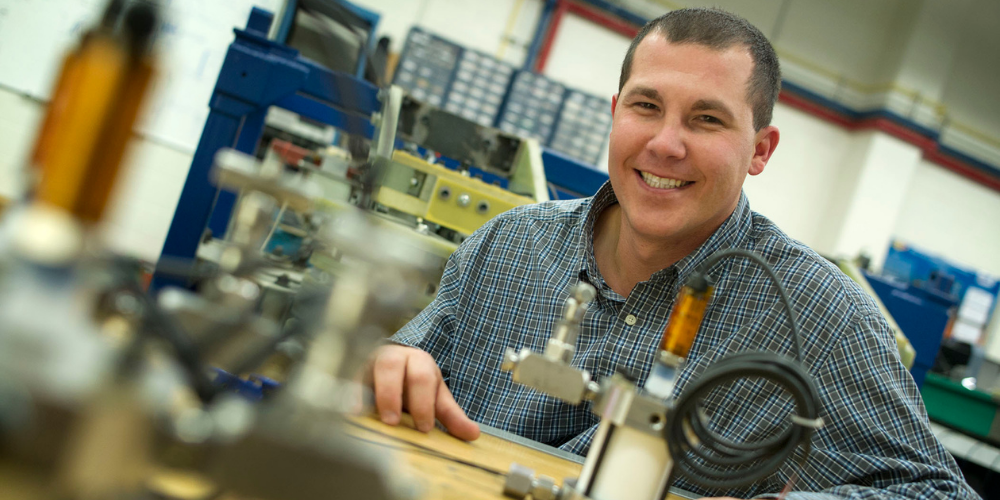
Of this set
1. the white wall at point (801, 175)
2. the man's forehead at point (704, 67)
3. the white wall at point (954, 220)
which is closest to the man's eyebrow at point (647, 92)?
the man's forehead at point (704, 67)

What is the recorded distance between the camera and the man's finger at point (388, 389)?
84 cm

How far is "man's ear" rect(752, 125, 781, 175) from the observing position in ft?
4.17

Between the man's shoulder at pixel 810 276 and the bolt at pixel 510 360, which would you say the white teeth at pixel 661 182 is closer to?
the man's shoulder at pixel 810 276

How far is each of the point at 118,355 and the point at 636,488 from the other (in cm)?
48

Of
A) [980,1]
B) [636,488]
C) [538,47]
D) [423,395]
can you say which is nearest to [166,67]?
[636,488]

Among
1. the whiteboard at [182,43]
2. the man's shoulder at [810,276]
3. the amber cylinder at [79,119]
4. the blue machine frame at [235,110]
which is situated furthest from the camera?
the whiteboard at [182,43]

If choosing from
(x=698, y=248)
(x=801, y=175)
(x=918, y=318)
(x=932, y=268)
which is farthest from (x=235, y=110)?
(x=932, y=268)

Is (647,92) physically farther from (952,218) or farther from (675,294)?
(952,218)

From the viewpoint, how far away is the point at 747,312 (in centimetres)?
112

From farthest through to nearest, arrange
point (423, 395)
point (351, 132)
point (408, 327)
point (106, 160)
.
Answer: point (408, 327), point (423, 395), point (351, 132), point (106, 160)

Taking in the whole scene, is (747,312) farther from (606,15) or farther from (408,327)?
(606,15)

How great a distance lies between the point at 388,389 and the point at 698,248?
624 millimetres

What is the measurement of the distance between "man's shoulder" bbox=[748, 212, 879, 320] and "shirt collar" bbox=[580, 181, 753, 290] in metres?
0.03

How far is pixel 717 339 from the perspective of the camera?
1.12m
